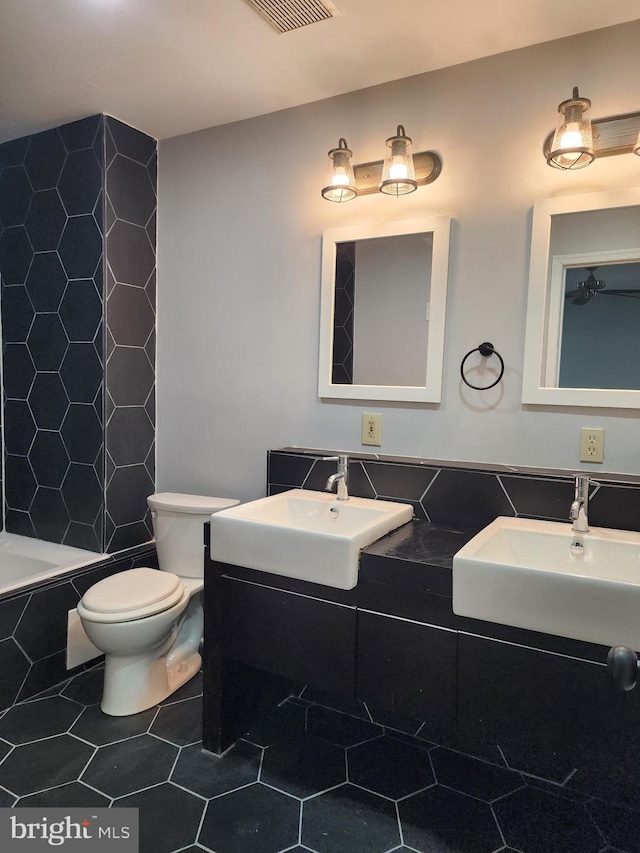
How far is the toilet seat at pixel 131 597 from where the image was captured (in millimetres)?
2031

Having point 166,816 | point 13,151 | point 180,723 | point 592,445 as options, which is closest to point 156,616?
point 180,723

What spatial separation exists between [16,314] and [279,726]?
7.61 feet

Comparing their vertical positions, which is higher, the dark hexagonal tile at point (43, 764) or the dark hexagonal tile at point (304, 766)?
the dark hexagonal tile at point (43, 764)

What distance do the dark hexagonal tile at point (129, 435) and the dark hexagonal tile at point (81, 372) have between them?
0.16 metres

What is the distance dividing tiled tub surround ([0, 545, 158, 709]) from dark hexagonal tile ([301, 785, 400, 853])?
1220 mm

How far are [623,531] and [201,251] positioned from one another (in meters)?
2.10

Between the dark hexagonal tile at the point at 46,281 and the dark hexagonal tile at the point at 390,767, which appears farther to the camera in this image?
the dark hexagonal tile at the point at 46,281

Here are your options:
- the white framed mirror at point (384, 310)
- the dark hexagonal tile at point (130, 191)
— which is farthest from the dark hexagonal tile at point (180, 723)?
the dark hexagonal tile at point (130, 191)

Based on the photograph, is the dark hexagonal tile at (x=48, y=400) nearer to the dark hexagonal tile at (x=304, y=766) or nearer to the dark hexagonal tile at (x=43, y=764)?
the dark hexagonal tile at (x=43, y=764)

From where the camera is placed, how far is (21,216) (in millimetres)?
2838

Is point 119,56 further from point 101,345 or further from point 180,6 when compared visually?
point 101,345

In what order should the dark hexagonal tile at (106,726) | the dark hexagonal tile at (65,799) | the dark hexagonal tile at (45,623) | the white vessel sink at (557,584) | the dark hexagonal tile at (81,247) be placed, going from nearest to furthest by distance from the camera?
the white vessel sink at (557,584)
the dark hexagonal tile at (65,799)
the dark hexagonal tile at (106,726)
the dark hexagonal tile at (45,623)
the dark hexagonal tile at (81,247)

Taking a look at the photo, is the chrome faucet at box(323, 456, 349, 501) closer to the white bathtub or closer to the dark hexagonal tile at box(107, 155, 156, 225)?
the white bathtub

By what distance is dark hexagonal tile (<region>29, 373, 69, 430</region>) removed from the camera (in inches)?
109
